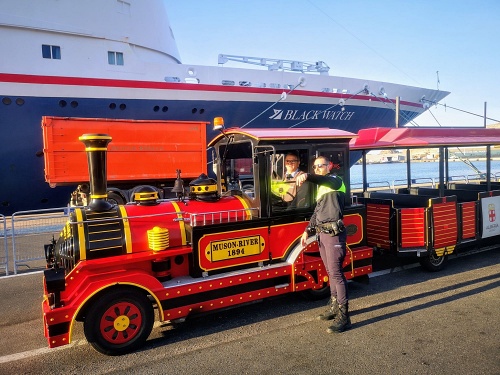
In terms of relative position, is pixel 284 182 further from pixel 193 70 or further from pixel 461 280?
pixel 193 70

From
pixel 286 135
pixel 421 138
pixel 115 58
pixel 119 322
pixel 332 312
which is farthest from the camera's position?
pixel 115 58

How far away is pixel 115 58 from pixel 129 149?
4.53 meters

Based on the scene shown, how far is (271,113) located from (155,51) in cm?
563

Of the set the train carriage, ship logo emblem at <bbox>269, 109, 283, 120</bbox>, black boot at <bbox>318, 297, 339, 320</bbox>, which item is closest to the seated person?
black boot at <bbox>318, 297, 339, 320</bbox>

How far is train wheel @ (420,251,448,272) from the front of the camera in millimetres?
6273

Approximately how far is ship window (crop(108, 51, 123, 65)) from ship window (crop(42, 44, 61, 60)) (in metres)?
1.75

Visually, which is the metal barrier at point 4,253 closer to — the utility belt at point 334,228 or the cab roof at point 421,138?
the utility belt at point 334,228

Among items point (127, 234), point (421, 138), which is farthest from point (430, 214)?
point (127, 234)

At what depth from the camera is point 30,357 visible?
3916 mm

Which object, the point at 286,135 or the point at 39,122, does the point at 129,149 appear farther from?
the point at 286,135

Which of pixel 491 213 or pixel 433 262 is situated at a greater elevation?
pixel 491 213

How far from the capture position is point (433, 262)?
6.37 metres

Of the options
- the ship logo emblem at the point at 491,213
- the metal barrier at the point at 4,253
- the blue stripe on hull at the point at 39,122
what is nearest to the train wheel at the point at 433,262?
the ship logo emblem at the point at 491,213

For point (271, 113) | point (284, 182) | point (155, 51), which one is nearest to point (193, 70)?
point (155, 51)
